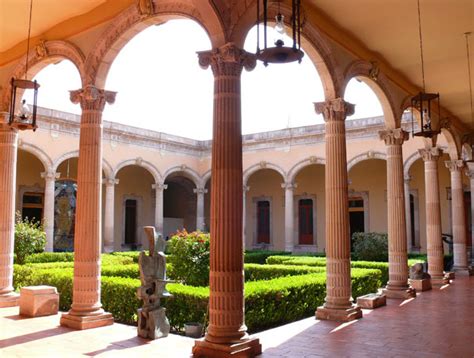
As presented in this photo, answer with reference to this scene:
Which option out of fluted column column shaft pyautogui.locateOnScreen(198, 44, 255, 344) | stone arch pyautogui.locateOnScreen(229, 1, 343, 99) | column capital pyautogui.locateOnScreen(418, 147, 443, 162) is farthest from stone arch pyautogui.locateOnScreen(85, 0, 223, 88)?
column capital pyautogui.locateOnScreen(418, 147, 443, 162)

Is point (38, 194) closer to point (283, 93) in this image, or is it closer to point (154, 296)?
point (154, 296)

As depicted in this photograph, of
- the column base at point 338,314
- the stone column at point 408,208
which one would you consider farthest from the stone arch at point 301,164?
the column base at point 338,314

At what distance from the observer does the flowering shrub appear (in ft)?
33.4

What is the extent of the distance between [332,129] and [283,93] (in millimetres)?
25676

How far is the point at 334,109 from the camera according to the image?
791cm

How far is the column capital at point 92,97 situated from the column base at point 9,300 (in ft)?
12.4

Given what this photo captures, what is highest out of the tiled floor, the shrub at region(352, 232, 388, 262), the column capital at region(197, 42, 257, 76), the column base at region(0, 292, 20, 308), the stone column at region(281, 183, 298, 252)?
the column capital at region(197, 42, 257, 76)

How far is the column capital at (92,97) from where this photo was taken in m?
7.32

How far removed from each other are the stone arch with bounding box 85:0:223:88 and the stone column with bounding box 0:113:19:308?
104 inches

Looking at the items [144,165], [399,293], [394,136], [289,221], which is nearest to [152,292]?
[399,293]

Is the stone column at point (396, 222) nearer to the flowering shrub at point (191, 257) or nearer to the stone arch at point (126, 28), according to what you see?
the flowering shrub at point (191, 257)

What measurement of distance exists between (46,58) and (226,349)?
5906 mm

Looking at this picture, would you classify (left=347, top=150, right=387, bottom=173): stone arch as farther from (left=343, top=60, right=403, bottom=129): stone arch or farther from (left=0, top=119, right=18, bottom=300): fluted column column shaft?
(left=0, top=119, right=18, bottom=300): fluted column column shaft

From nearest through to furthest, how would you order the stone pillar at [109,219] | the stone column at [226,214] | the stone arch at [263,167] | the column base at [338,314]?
the stone column at [226,214]
the column base at [338,314]
the stone pillar at [109,219]
the stone arch at [263,167]
